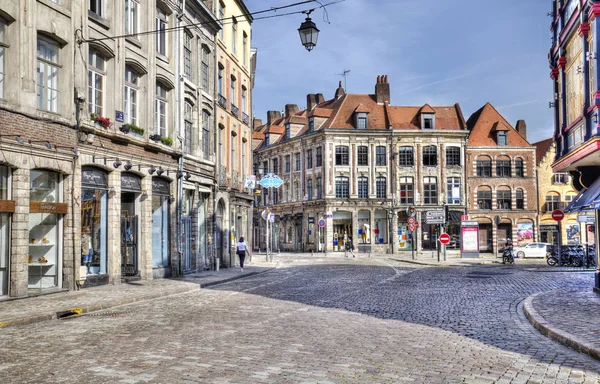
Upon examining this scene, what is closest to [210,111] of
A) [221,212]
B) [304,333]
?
[221,212]

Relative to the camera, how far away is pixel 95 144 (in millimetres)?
17844

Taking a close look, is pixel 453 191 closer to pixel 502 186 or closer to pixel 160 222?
pixel 502 186

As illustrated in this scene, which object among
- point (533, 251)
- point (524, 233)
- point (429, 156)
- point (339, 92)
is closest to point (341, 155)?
point (429, 156)

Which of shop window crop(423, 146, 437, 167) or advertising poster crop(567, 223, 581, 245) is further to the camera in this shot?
advertising poster crop(567, 223, 581, 245)

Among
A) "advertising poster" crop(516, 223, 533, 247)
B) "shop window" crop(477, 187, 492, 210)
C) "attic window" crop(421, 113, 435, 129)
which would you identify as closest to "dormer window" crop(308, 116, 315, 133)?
"attic window" crop(421, 113, 435, 129)

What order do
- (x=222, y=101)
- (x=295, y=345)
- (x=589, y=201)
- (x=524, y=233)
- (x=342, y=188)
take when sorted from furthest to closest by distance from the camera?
(x=524, y=233) < (x=342, y=188) < (x=222, y=101) < (x=589, y=201) < (x=295, y=345)

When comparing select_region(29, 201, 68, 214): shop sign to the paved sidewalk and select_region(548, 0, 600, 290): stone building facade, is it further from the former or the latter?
select_region(548, 0, 600, 290): stone building facade

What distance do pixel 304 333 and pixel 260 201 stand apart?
2270 inches

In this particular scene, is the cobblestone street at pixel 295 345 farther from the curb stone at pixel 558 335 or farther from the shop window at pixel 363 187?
the shop window at pixel 363 187

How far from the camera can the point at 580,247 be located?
1260 inches

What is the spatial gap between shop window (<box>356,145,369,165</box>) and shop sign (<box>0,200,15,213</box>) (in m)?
43.4

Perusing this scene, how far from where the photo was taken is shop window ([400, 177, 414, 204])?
184 feet

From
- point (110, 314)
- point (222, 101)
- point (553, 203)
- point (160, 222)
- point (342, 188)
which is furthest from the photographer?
point (553, 203)

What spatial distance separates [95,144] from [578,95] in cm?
1359
